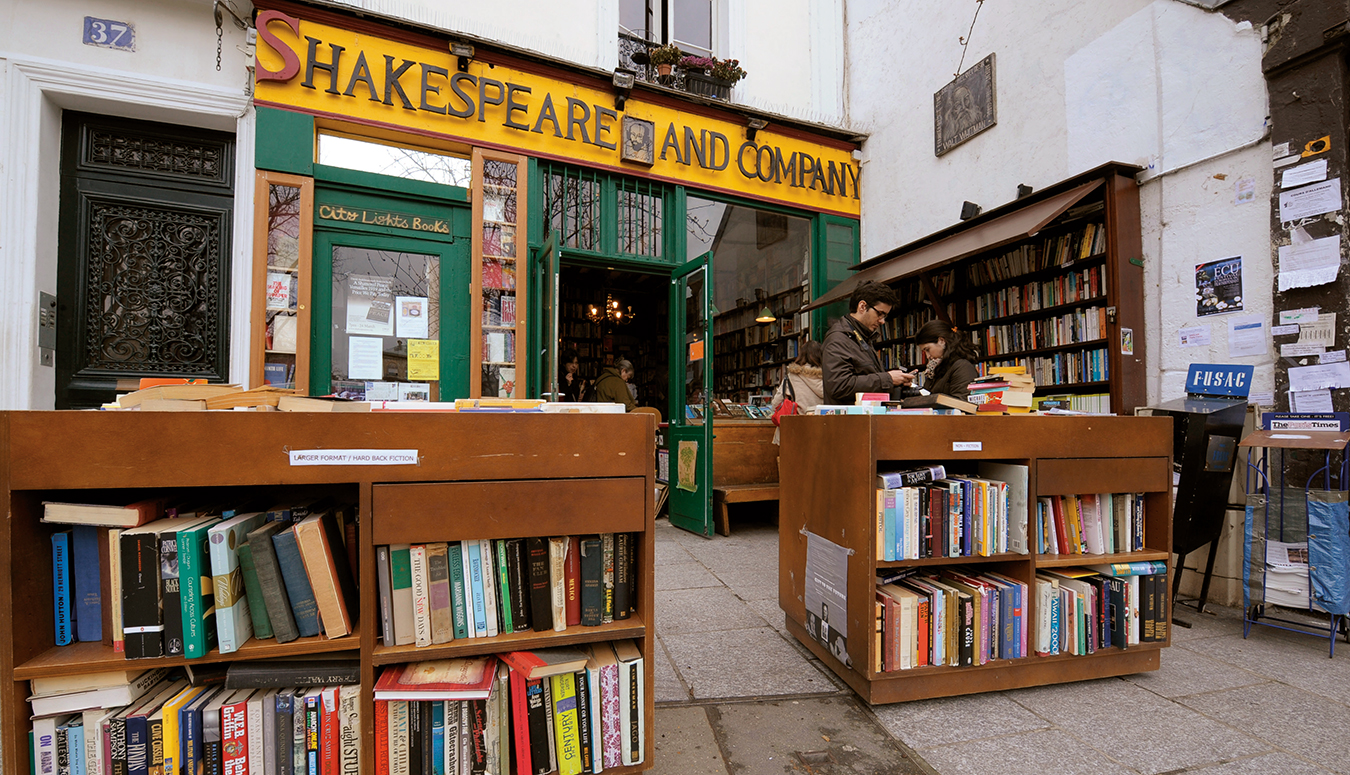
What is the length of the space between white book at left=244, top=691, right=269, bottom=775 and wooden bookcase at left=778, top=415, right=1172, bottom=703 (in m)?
1.82

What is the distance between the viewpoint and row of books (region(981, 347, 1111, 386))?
14.0 ft

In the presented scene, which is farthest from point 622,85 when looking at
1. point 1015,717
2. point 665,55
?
point 1015,717

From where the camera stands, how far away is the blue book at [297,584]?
139cm

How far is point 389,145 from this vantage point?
455cm

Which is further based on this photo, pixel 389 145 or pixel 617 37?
pixel 617 37

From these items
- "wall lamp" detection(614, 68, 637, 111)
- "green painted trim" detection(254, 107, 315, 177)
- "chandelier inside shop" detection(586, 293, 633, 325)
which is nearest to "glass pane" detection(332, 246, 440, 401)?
"green painted trim" detection(254, 107, 315, 177)

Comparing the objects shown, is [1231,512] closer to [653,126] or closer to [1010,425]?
[1010,425]

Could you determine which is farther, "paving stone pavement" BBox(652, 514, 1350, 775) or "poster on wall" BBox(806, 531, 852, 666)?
"poster on wall" BBox(806, 531, 852, 666)

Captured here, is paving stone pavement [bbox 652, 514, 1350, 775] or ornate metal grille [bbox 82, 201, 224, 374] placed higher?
ornate metal grille [bbox 82, 201, 224, 374]

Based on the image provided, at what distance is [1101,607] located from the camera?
2301 mm

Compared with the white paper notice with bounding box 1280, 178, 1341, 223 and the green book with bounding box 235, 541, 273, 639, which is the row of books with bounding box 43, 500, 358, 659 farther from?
the white paper notice with bounding box 1280, 178, 1341, 223

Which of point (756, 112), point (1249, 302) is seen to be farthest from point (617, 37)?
point (1249, 302)

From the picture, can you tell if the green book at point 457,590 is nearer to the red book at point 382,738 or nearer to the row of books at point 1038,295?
the red book at point 382,738

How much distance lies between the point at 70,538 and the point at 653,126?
198 inches
